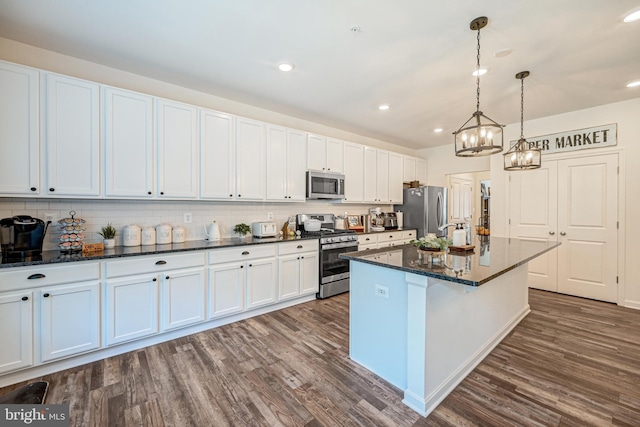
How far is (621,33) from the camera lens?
2240 mm

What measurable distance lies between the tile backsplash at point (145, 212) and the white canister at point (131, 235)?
0.13 m

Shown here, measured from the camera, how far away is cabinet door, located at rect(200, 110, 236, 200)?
10.4ft

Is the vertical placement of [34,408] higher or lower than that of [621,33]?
lower

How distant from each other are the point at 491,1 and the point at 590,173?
3.57 metres

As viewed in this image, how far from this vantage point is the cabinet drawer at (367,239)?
4.47 meters

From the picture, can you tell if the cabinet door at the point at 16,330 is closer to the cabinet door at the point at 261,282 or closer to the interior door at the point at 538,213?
the cabinet door at the point at 261,282

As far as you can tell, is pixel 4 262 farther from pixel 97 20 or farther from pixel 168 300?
pixel 97 20

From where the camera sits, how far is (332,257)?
4.04m

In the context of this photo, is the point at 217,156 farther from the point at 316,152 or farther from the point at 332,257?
the point at 332,257

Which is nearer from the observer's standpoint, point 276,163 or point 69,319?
point 69,319

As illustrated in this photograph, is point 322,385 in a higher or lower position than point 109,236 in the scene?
lower

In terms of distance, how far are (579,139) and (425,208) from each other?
2425 millimetres

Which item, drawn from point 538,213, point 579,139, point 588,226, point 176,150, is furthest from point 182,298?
point 579,139

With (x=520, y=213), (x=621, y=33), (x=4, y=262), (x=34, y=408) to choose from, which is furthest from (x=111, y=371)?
(x=520, y=213)
